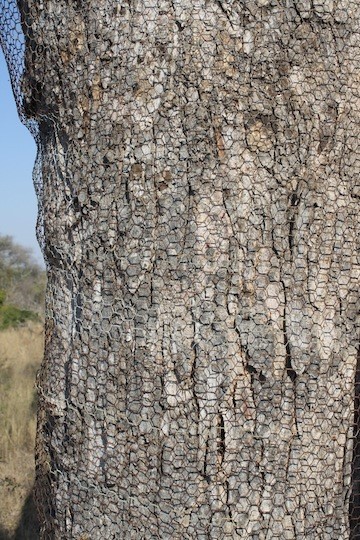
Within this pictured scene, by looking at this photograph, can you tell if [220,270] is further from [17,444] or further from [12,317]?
[12,317]

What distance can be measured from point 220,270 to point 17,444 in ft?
10.9

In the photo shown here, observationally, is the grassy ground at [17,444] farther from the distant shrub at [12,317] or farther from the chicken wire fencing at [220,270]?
the distant shrub at [12,317]

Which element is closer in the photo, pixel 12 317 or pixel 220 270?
pixel 220 270

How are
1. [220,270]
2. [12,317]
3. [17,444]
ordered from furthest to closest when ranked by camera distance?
1. [12,317]
2. [17,444]
3. [220,270]

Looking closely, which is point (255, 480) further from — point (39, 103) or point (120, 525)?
point (39, 103)

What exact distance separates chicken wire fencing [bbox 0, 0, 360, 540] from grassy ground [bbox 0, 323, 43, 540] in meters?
1.04

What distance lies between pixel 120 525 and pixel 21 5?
3.16 ft

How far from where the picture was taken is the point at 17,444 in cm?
394

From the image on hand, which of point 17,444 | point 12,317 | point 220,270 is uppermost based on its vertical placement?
point 220,270

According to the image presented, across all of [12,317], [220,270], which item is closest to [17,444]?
[220,270]

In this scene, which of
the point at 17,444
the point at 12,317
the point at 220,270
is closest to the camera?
the point at 220,270

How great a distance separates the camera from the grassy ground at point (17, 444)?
2.98 metres

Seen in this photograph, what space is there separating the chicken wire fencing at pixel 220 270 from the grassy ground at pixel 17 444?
3.41ft

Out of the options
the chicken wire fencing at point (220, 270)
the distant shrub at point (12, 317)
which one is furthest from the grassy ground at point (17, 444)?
the distant shrub at point (12, 317)
